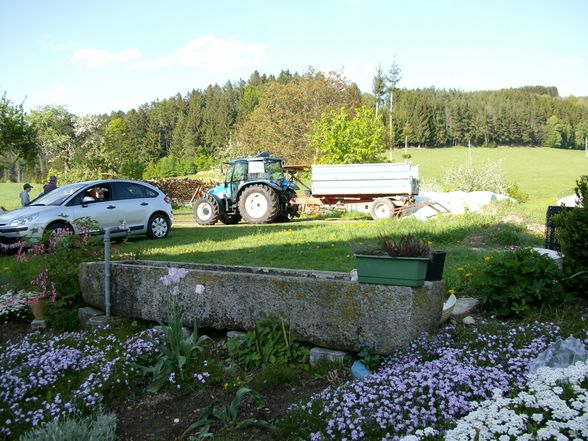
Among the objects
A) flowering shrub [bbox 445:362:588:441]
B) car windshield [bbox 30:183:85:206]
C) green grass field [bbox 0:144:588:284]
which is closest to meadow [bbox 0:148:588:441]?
flowering shrub [bbox 445:362:588:441]

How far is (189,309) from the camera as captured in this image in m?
4.82

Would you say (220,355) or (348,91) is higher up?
(348,91)

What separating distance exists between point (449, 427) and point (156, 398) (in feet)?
7.45

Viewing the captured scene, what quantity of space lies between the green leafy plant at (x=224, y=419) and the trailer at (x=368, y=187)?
13.7m

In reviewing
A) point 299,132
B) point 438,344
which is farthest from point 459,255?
point 299,132

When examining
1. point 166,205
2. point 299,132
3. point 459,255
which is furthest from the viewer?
point 299,132

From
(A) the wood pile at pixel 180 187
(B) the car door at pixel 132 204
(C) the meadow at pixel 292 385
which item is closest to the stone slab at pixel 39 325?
(C) the meadow at pixel 292 385

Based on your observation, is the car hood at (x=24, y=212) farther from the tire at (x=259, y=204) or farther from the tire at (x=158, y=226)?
the tire at (x=259, y=204)

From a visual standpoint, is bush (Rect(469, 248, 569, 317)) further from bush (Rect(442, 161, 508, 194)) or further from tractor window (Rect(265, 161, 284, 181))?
bush (Rect(442, 161, 508, 194))

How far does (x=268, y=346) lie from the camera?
414 cm

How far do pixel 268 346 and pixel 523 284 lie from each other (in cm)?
219

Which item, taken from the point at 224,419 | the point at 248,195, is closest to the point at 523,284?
the point at 224,419

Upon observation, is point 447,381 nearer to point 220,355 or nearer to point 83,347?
point 220,355

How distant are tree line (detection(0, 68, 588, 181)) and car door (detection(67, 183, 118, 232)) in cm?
1362
